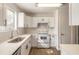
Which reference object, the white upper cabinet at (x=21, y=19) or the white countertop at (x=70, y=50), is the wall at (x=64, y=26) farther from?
the white countertop at (x=70, y=50)

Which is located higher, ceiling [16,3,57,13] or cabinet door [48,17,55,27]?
ceiling [16,3,57,13]

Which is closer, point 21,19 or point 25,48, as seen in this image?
point 25,48

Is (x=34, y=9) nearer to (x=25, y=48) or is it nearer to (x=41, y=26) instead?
(x=41, y=26)

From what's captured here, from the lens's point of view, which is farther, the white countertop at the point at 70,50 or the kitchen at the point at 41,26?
the kitchen at the point at 41,26

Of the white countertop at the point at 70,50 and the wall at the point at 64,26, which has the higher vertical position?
the wall at the point at 64,26

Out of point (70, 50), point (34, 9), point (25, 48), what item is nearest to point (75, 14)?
point (70, 50)

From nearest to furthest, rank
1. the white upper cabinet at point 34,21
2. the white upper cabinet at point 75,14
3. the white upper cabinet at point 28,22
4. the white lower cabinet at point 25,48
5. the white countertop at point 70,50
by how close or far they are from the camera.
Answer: the white countertop at point 70,50
the white upper cabinet at point 75,14
the white lower cabinet at point 25,48
the white upper cabinet at point 28,22
the white upper cabinet at point 34,21

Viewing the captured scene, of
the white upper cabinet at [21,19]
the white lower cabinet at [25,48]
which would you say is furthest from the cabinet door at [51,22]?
the white lower cabinet at [25,48]

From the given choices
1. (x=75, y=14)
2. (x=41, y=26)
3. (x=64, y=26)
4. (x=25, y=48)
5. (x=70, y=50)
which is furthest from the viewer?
(x=41, y=26)

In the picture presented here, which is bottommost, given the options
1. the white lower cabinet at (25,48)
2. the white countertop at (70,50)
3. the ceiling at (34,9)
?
the white lower cabinet at (25,48)

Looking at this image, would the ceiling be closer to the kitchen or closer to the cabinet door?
the kitchen

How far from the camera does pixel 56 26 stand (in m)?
4.88

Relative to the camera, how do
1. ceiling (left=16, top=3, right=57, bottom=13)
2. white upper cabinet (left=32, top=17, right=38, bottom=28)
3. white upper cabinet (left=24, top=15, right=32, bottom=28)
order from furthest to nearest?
white upper cabinet (left=32, top=17, right=38, bottom=28) < white upper cabinet (left=24, top=15, right=32, bottom=28) < ceiling (left=16, top=3, right=57, bottom=13)

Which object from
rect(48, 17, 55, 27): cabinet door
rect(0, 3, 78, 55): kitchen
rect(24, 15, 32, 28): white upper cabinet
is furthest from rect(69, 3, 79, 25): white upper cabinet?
rect(48, 17, 55, 27): cabinet door
